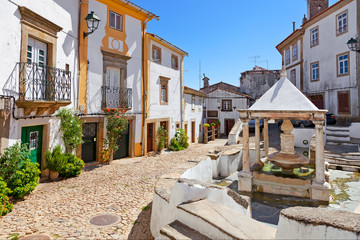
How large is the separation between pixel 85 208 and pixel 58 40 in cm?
736

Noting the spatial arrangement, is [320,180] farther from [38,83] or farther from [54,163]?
[38,83]

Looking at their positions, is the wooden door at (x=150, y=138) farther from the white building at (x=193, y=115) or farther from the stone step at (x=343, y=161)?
the stone step at (x=343, y=161)

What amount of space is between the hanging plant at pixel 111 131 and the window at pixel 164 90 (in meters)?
5.01

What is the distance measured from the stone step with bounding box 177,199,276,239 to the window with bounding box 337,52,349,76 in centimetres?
2080

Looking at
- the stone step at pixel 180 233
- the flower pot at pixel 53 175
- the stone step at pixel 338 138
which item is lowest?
the flower pot at pixel 53 175

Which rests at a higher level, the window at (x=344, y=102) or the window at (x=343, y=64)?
the window at (x=343, y=64)

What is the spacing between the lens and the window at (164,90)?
16.1 metres

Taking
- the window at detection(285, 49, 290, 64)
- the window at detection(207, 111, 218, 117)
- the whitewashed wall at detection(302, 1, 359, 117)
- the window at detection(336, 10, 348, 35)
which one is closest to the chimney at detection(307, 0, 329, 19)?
the whitewashed wall at detection(302, 1, 359, 117)

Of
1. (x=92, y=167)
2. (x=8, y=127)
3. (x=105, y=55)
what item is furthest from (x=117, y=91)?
(x=8, y=127)

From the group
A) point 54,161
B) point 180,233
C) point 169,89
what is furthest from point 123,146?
point 180,233

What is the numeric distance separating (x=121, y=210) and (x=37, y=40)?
23.9ft

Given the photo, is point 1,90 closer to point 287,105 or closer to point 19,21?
point 19,21

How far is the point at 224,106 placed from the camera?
28953mm

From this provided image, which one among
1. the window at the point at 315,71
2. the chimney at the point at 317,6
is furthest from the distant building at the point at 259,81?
the window at the point at 315,71
